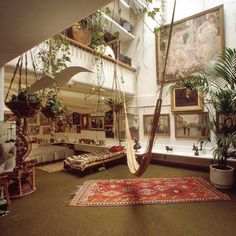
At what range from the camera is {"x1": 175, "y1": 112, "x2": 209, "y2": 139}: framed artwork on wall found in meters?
4.46

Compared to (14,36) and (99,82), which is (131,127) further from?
(14,36)

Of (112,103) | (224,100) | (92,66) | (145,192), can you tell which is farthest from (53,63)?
(224,100)

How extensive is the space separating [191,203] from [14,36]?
2.96m

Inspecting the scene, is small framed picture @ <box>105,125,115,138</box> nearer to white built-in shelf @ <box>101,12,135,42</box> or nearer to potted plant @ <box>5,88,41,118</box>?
white built-in shelf @ <box>101,12,135,42</box>

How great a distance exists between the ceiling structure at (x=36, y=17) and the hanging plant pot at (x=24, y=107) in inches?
23.7

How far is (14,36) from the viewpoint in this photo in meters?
1.41

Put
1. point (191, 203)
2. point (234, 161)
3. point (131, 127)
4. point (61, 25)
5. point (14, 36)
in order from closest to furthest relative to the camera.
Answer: point (61, 25) → point (14, 36) → point (191, 203) → point (234, 161) → point (131, 127)

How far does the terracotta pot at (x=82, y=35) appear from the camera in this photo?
366 centimetres

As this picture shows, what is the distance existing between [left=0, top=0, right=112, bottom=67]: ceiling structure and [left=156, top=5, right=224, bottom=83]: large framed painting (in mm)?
3542

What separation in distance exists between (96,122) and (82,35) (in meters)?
3.03

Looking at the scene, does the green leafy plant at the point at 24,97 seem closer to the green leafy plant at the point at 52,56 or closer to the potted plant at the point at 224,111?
the green leafy plant at the point at 52,56

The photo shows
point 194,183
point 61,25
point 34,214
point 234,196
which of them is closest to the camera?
point 61,25

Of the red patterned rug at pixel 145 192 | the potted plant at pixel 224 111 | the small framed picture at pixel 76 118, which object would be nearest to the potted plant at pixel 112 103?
the potted plant at pixel 224 111

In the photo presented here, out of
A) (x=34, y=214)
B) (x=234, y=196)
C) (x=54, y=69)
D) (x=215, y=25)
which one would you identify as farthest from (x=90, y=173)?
(x=215, y=25)
